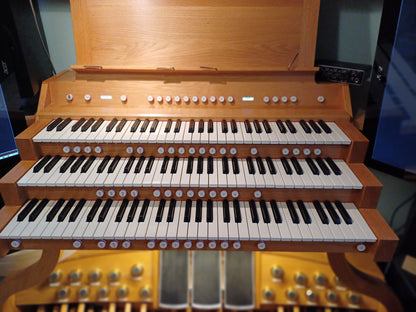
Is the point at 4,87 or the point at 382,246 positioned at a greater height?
the point at 4,87

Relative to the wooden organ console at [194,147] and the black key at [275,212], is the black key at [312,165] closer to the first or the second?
the wooden organ console at [194,147]

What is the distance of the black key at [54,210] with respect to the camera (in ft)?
5.24

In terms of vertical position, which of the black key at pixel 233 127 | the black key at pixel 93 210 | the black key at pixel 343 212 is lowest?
the black key at pixel 343 212

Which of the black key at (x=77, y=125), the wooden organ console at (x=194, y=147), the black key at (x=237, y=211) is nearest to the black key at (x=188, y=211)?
the wooden organ console at (x=194, y=147)

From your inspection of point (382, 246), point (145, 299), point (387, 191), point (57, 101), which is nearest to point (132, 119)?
point (57, 101)

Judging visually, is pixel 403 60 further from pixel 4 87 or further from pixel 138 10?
pixel 4 87

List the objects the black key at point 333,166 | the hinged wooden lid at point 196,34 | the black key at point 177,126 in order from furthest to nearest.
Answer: the hinged wooden lid at point 196,34, the black key at point 177,126, the black key at point 333,166

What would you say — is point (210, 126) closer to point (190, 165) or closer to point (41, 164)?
point (190, 165)

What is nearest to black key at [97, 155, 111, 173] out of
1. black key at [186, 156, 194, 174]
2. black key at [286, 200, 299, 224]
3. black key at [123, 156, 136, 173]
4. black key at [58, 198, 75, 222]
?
black key at [123, 156, 136, 173]

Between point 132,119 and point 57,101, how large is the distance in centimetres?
52

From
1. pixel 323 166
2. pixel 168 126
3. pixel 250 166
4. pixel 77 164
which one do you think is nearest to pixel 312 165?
pixel 323 166

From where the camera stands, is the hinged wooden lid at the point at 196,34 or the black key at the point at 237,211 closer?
the black key at the point at 237,211

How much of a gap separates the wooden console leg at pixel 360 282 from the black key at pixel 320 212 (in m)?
0.31

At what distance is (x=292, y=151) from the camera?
181 centimetres
